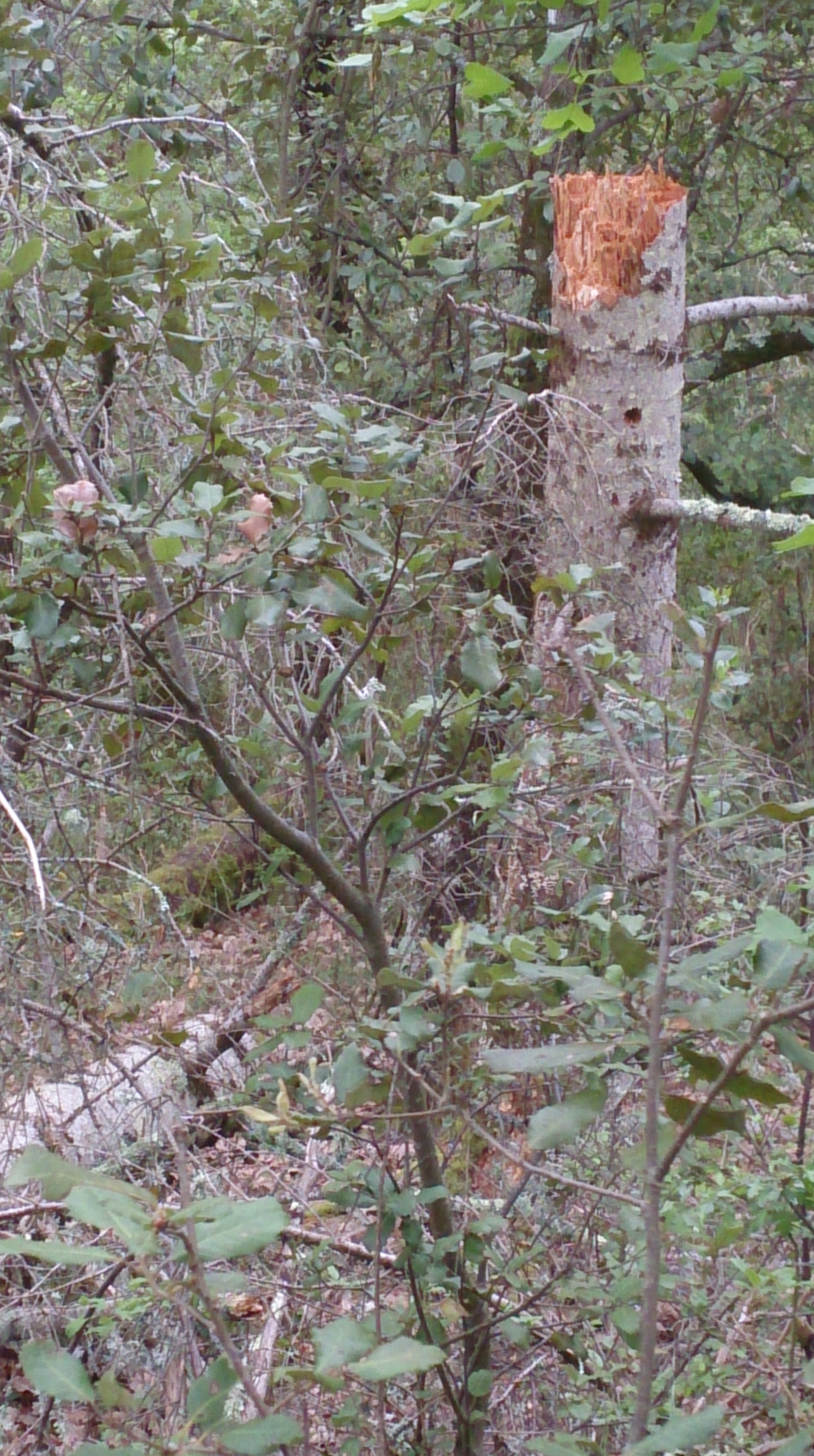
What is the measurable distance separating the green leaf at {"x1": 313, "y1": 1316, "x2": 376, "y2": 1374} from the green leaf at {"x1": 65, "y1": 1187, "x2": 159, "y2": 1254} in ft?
0.81

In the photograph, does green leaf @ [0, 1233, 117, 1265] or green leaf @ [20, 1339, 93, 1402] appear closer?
green leaf @ [0, 1233, 117, 1265]

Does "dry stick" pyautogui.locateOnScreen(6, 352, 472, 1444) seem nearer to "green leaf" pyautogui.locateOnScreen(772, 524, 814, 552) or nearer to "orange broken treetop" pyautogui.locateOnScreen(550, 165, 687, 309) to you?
"green leaf" pyautogui.locateOnScreen(772, 524, 814, 552)

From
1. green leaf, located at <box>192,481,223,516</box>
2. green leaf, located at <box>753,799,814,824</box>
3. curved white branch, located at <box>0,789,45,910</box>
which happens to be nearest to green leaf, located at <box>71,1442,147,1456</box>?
green leaf, located at <box>753,799,814,824</box>

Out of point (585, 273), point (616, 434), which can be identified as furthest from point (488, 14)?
point (616, 434)

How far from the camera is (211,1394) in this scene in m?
0.95

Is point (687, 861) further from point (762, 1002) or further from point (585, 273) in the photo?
point (585, 273)

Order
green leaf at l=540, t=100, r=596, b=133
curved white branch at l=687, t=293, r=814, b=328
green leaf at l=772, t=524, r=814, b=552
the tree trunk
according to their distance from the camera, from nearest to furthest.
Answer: green leaf at l=772, t=524, r=814, b=552 < green leaf at l=540, t=100, r=596, b=133 < the tree trunk < curved white branch at l=687, t=293, r=814, b=328

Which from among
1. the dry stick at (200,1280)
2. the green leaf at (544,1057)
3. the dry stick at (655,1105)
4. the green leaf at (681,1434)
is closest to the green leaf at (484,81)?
the dry stick at (655,1105)

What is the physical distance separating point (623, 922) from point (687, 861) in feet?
3.49

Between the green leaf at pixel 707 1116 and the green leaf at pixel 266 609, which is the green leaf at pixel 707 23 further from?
the green leaf at pixel 707 1116

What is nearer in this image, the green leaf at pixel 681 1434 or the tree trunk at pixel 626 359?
the green leaf at pixel 681 1434

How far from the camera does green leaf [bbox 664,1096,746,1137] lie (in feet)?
3.42

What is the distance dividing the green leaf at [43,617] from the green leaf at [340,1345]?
92 centimetres

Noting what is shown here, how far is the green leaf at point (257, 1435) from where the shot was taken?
84 centimetres
